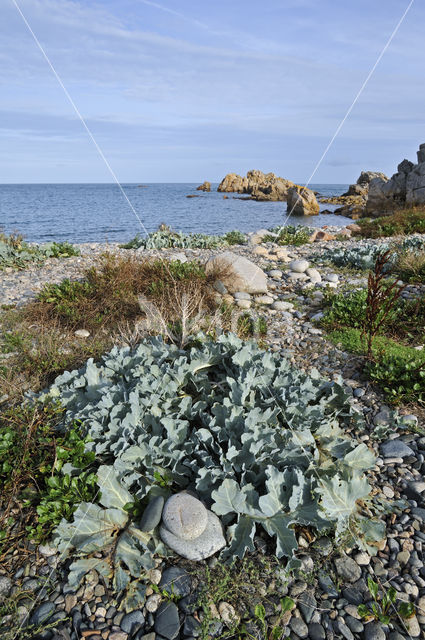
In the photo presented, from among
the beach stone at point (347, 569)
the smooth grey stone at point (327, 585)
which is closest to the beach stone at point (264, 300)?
the beach stone at point (347, 569)

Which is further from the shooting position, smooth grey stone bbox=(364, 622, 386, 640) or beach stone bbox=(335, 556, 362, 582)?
beach stone bbox=(335, 556, 362, 582)

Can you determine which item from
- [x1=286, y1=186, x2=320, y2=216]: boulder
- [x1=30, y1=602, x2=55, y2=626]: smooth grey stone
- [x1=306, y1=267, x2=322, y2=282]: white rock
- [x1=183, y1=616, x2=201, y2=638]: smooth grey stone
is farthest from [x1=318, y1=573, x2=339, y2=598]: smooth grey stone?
[x1=286, y1=186, x2=320, y2=216]: boulder

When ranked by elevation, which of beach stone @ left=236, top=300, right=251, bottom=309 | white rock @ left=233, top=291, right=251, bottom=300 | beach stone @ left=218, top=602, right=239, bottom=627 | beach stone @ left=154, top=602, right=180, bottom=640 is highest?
white rock @ left=233, top=291, right=251, bottom=300

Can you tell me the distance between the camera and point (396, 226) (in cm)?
1484

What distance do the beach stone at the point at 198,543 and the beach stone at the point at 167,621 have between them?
0.31m

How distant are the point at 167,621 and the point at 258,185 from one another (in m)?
69.2

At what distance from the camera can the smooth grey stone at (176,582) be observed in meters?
2.33

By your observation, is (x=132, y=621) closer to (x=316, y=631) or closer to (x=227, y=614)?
(x=227, y=614)

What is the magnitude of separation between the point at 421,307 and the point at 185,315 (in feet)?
12.7

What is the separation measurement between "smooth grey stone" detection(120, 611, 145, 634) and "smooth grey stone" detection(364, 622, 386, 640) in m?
1.23

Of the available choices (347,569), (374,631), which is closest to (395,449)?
(347,569)

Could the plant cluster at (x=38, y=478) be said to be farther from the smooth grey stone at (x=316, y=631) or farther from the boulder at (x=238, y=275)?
the boulder at (x=238, y=275)

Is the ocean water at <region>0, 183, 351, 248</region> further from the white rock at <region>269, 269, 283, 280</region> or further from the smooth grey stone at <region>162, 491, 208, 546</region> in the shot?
the smooth grey stone at <region>162, 491, 208, 546</region>

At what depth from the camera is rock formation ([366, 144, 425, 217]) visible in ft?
80.5
